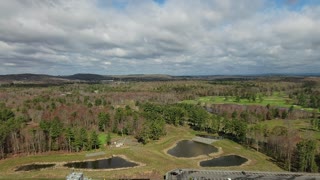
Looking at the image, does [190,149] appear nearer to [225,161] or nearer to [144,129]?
[225,161]

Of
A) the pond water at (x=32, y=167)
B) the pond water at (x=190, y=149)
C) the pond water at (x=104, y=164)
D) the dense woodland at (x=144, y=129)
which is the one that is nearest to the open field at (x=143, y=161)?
the pond water at (x=32, y=167)

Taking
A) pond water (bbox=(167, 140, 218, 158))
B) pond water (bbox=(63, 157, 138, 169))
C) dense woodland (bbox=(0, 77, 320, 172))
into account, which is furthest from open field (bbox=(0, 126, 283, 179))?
dense woodland (bbox=(0, 77, 320, 172))

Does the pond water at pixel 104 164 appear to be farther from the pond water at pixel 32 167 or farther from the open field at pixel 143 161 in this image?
the pond water at pixel 32 167

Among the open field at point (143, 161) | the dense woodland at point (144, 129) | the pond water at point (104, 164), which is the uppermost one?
the dense woodland at point (144, 129)

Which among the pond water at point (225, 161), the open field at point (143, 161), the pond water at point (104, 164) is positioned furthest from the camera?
the pond water at point (225, 161)

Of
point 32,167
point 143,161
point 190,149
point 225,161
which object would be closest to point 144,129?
point 190,149

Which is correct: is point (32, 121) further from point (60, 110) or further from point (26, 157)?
point (26, 157)

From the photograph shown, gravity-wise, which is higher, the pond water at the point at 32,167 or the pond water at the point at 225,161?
the pond water at the point at 225,161

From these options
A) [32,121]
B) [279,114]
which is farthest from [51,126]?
[279,114]
